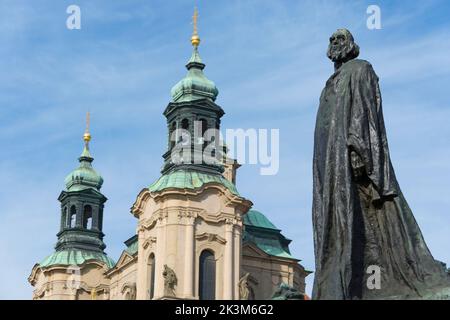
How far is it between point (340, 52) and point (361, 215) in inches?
57.4

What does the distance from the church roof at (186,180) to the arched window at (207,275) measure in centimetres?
362

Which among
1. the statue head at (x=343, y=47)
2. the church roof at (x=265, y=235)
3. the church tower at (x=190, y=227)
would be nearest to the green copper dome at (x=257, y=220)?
the church roof at (x=265, y=235)

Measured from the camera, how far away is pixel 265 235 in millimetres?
64750

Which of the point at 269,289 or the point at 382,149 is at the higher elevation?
the point at 269,289

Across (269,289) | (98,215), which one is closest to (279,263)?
(269,289)

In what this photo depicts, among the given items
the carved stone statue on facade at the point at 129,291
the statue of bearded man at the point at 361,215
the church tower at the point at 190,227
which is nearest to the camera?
the statue of bearded man at the point at 361,215

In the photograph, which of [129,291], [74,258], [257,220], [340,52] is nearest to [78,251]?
[74,258]

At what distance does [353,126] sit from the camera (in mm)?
7898

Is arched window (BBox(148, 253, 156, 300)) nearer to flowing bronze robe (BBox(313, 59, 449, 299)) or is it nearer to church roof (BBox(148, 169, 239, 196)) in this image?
church roof (BBox(148, 169, 239, 196))

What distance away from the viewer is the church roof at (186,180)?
55.8 meters

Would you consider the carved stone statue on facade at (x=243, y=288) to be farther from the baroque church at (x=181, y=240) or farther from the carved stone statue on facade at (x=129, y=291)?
the carved stone statue on facade at (x=129, y=291)
